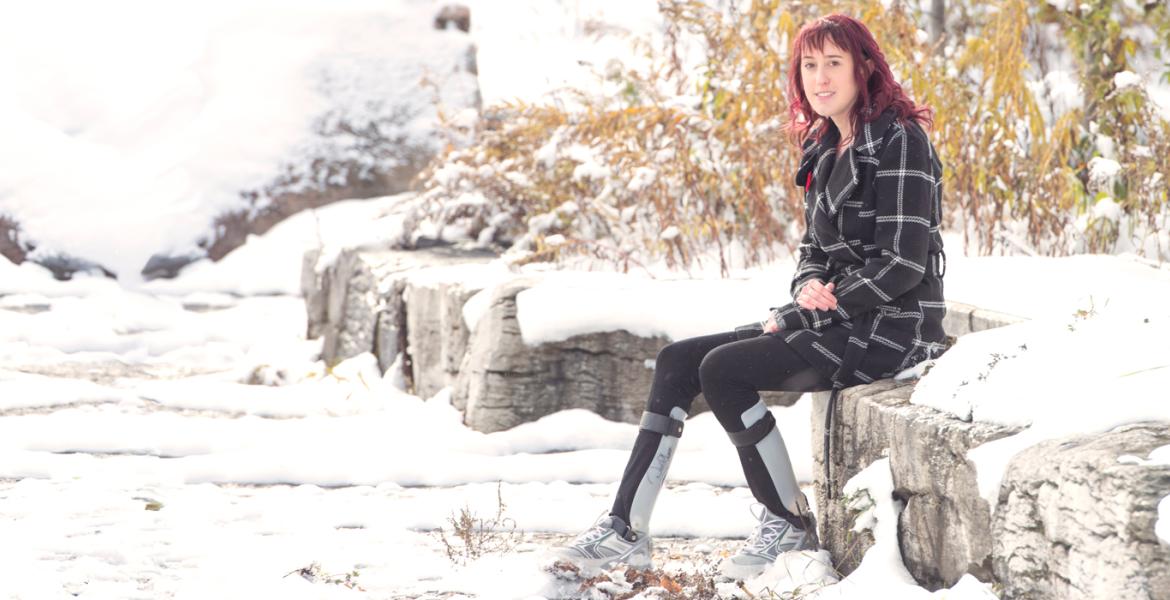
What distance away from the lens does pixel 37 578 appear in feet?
8.81

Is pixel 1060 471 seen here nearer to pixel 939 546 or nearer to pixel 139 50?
pixel 939 546

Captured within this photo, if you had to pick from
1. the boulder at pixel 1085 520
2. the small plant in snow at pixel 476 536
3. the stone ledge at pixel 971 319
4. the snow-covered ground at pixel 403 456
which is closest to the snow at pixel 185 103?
the snow-covered ground at pixel 403 456

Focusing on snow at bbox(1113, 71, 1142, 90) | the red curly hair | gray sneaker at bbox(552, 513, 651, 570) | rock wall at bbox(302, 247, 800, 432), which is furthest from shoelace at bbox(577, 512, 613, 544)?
snow at bbox(1113, 71, 1142, 90)

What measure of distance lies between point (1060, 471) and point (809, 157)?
1265 millimetres

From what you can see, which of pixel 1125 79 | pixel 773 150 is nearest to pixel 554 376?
pixel 773 150

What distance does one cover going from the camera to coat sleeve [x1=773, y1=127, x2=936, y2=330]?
2.63 meters

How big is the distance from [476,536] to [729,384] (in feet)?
3.04

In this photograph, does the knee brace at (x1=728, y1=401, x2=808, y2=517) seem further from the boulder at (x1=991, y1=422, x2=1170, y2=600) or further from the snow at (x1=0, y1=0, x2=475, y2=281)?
the snow at (x1=0, y1=0, x2=475, y2=281)

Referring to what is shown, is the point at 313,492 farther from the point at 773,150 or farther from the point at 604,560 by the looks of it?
the point at 773,150

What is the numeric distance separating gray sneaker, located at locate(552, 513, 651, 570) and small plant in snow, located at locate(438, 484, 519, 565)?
0.36 meters

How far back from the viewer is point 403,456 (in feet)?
13.7

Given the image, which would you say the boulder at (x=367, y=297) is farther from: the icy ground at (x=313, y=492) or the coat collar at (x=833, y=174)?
the coat collar at (x=833, y=174)

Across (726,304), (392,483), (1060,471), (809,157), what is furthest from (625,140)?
(1060,471)

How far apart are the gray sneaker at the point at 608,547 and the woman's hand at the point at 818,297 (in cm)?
68
